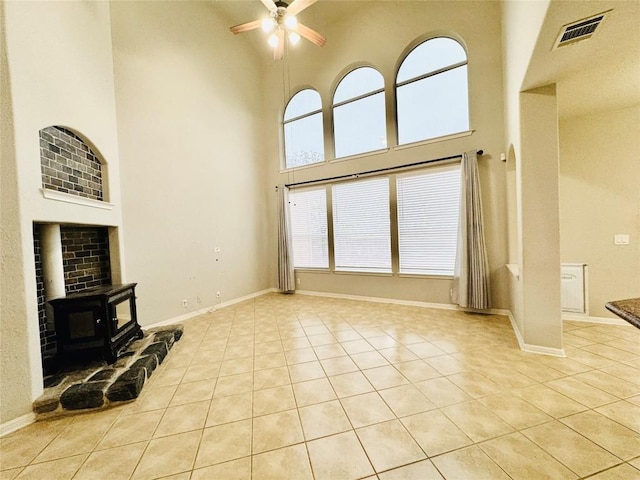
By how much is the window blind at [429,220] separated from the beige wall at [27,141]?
173 inches

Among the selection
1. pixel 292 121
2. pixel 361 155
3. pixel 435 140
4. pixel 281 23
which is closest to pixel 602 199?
pixel 435 140

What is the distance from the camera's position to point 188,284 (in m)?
4.28

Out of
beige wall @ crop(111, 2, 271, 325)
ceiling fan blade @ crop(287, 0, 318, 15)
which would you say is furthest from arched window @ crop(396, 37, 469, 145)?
beige wall @ crop(111, 2, 271, 325)

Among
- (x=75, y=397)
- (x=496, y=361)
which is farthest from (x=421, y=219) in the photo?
(x=75, y=397)

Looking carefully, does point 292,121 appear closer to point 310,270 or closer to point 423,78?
point 423,78

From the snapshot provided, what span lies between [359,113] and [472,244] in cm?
317

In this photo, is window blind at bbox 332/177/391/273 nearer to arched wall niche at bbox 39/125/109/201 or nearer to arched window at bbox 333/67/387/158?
arched window at bbox 333/67/387/158

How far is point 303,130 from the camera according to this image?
5.70m

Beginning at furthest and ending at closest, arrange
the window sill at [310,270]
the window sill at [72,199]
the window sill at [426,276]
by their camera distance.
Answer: the window sill at [310,270] < the window sill at [426,276] < the window sill at [72,199]

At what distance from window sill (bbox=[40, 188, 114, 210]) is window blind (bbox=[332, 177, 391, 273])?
11.9 feet

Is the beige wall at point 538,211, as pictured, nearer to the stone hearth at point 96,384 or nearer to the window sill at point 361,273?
the window sill at point 361,273

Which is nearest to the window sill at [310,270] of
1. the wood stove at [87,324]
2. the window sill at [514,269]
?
the window sill at [514,269]

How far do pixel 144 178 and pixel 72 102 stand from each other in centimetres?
120

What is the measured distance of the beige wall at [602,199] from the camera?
3205 mm
